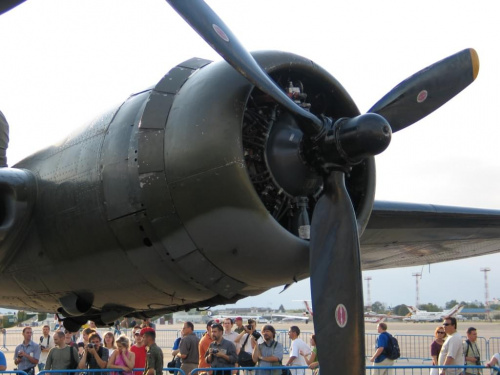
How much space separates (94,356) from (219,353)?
2.31 m

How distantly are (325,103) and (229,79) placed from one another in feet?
4.26

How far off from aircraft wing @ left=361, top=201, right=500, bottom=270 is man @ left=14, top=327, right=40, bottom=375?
6.63 m

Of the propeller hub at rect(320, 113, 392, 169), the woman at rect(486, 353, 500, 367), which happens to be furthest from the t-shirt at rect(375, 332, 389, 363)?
the propeller hub at rect(320, 113, 392, 169)

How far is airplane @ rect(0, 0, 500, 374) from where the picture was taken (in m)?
5.77

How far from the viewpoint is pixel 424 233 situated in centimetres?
1037

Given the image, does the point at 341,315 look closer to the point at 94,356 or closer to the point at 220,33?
the point at 220,33

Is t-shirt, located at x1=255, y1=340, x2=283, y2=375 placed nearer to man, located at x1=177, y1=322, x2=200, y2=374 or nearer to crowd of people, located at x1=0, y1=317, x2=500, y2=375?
crowd of people, located at x1=0, y1=317, x2=500, y2=375

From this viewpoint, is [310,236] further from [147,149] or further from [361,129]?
[147,149]

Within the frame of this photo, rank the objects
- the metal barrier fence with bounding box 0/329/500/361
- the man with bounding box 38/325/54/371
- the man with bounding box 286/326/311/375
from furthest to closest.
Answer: the metal barrier fence with bounding box 0/329/500/361 < the man with bounding box 38/325/54/371 < the man with bounding box 286/326/311/375

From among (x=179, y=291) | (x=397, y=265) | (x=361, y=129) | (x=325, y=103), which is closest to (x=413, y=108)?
(x=325, y=103)

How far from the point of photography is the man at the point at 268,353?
11.6 m

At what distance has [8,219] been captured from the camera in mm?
6828

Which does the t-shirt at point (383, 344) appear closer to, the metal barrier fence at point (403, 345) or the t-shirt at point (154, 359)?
the t-shirt at point (154, 359)

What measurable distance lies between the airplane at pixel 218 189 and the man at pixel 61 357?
182 inches
